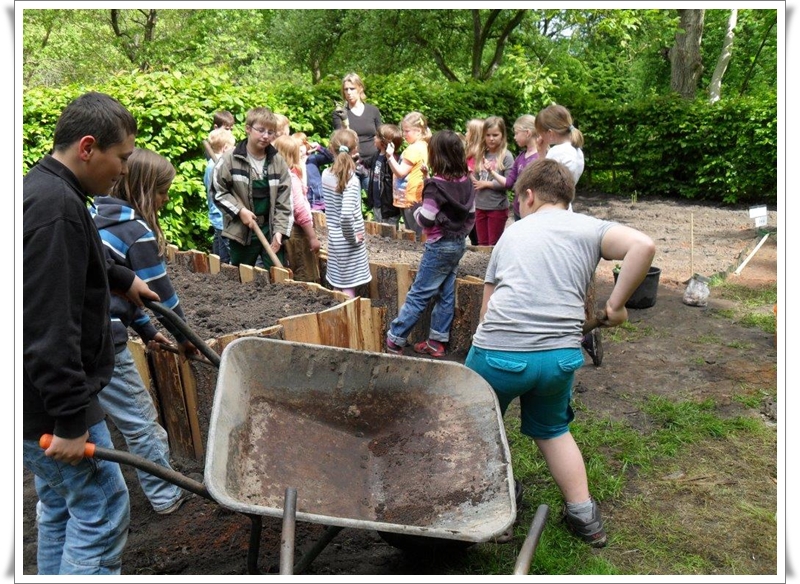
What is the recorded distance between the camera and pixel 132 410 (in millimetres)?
2980

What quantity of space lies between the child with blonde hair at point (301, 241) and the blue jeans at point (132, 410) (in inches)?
112

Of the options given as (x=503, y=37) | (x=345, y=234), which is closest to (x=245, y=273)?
(x=345, y=234)

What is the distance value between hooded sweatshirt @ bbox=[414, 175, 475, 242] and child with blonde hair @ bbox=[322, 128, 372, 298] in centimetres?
54

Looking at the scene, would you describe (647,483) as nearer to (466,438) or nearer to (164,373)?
(466,438)

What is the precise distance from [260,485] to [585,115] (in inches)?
486

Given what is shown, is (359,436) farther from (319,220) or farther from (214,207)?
(319,220)

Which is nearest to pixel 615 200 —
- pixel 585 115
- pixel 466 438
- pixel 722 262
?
pixel 585 115

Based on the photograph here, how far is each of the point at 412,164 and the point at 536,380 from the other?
438 centimetres

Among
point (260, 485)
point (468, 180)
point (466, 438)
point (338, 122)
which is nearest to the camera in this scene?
point (260, 485)

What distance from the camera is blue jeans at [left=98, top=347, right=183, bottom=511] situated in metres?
2.92

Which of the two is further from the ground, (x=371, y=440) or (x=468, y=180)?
(x=468, y=180)

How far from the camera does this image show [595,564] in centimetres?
288

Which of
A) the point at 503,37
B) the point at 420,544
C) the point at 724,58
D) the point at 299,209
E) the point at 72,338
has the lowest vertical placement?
the point at 420,544

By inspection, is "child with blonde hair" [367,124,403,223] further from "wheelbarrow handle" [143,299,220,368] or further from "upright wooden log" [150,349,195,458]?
"wheelbarrow handle" [143,299,220,368]
